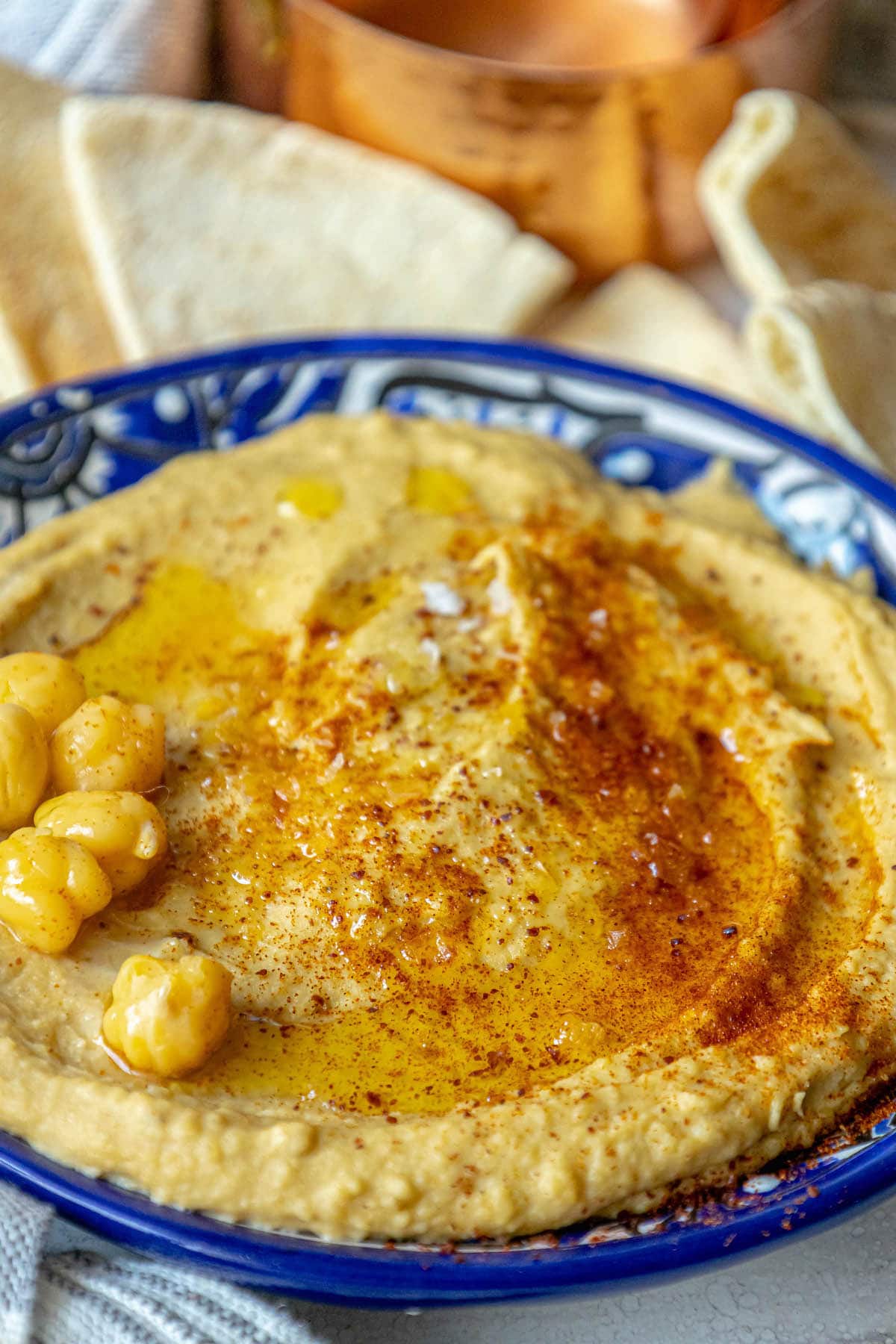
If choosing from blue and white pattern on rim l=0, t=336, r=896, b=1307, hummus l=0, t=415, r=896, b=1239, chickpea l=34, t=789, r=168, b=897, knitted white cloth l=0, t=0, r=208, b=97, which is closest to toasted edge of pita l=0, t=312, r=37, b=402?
blue and white pattern on rim l=0, t=336, r=896, b=1307

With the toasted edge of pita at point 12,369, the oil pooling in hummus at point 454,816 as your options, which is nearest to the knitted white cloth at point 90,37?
the toasted edge of pita at point 12,369

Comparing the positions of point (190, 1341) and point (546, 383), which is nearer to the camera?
point (190, 1341)

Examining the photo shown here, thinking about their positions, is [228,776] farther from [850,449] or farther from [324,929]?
[850,449]

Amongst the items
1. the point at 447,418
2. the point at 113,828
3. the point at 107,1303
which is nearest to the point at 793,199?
the point at 447,418

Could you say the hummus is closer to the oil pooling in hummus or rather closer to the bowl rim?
the oil pooling in hummus

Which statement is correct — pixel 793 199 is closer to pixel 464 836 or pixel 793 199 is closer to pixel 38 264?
pixel 38 264

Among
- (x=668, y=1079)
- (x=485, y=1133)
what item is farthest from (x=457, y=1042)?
(x=668, y=1079)

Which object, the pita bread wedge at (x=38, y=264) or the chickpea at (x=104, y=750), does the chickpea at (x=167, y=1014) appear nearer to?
the chickpea at (x=104, y=750)
